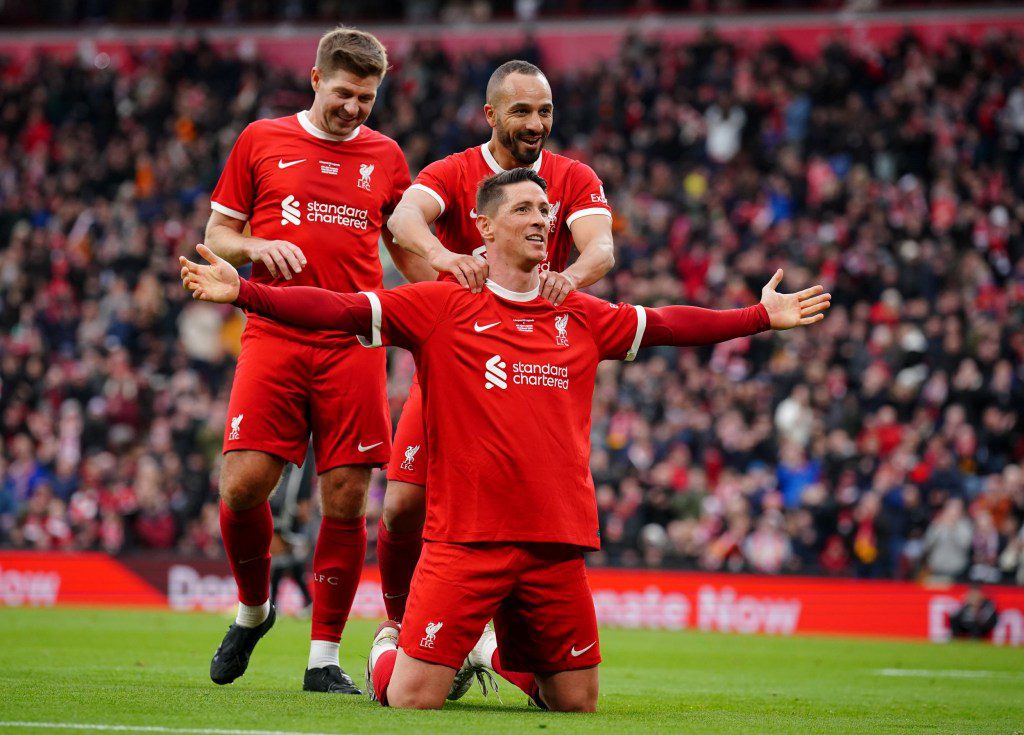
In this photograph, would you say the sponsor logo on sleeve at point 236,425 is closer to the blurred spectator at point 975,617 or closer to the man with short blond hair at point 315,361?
the man with short blond hair at point 315,361

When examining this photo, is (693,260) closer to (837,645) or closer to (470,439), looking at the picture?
(837,645)

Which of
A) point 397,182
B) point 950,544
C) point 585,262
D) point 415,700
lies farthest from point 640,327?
point 950,544

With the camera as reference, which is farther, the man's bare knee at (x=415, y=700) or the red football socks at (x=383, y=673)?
the red football socks at (x=383, y=673)

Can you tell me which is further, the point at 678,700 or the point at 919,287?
the point at 919,287

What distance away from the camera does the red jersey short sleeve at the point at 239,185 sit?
774 cm

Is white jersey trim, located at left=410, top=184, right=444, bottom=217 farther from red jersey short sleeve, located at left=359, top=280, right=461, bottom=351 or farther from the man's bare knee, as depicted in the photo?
the man's bare knee

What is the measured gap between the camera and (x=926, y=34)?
2541cm

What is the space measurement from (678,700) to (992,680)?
12.2 ft

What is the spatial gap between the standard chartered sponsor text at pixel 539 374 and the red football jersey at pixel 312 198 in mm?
1349

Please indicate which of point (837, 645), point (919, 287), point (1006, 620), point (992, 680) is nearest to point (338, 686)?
point (992, 680)

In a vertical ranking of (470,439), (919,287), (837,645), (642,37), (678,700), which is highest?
(642,37)

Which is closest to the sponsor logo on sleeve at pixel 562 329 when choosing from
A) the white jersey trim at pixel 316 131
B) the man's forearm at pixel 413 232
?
the man's forearm at pixel 413 232

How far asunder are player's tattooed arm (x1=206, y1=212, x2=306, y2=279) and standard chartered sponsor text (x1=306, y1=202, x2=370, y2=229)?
30 centimetres

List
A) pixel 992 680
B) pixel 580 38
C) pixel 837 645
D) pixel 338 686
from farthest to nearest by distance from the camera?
pixel 580 38 → pixel 837 645 → pixel 992 680 → pixel 338 686
